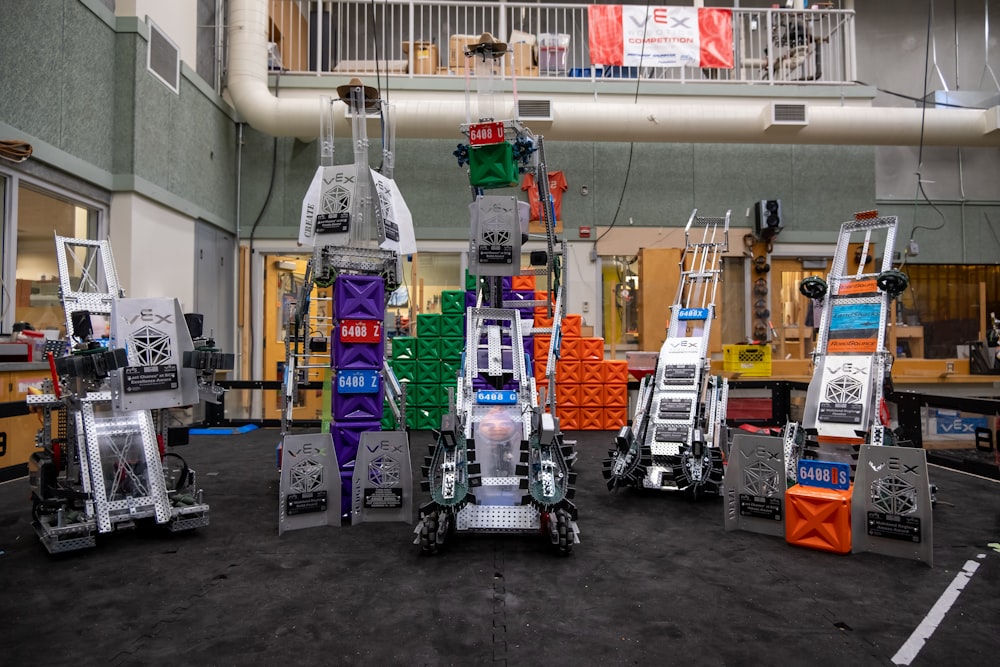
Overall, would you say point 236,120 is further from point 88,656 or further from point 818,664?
point 818,664

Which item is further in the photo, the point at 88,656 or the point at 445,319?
the point at 445,319

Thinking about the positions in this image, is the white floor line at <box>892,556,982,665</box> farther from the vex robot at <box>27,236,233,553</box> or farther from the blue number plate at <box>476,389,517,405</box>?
the vex robot at <box>27,236,233,553</box>

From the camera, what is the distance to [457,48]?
10.3 metres

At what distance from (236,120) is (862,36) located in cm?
1144

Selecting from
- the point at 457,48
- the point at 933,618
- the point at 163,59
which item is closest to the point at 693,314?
the point at 933,618

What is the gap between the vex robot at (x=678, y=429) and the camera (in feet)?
17.9

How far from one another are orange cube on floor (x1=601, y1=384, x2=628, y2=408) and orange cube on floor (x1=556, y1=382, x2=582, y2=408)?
0.38 meters

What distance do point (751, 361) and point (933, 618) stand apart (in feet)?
21.1

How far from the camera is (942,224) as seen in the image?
36.6ft

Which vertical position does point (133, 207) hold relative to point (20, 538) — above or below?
above

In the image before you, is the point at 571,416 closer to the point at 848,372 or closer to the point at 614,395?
the point at 614,395

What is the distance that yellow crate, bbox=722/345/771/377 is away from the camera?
9156 mm

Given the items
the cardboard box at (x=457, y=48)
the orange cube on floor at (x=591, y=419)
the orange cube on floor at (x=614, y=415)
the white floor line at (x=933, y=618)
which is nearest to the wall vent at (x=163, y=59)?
the cardboard box at (x=457, y=48)

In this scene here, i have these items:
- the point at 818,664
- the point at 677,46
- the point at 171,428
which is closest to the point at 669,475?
the point at 818,664
